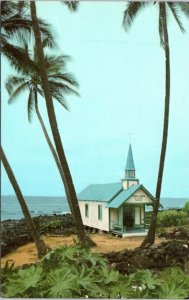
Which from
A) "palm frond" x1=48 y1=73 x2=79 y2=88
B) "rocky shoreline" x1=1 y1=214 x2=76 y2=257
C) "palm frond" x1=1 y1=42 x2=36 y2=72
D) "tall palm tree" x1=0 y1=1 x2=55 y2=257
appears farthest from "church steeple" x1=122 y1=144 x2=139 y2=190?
"palm frond" x1=1 y1=42 x2=36 y2=72

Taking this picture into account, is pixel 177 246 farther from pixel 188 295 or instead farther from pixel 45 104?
pixel 45 104

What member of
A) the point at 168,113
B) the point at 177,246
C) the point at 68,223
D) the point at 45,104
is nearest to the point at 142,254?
the point at 177,246

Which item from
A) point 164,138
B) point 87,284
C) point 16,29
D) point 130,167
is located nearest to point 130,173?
point 130,167

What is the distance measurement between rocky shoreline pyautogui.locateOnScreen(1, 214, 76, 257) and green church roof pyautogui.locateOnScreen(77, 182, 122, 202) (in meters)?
0.17

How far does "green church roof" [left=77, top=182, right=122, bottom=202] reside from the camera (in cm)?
250

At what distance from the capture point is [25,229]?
101 inches

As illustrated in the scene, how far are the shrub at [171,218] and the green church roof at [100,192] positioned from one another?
0.33 meters

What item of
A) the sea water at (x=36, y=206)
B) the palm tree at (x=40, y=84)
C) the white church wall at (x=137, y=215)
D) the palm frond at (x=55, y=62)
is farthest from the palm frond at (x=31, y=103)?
the white church wall at (x=137, y=215)

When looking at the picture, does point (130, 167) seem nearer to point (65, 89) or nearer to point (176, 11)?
point (65, 89)

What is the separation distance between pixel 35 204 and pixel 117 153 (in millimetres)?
589

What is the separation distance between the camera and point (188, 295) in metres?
1.65

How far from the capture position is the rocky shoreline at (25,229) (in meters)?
2.53

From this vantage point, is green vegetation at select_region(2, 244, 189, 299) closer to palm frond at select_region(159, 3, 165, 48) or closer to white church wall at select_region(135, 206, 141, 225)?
white church wall at select_region(135, 206, 141, 225)

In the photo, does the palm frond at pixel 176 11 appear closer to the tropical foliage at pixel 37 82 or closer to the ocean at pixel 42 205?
the tropical foliage at pixel 37 82
